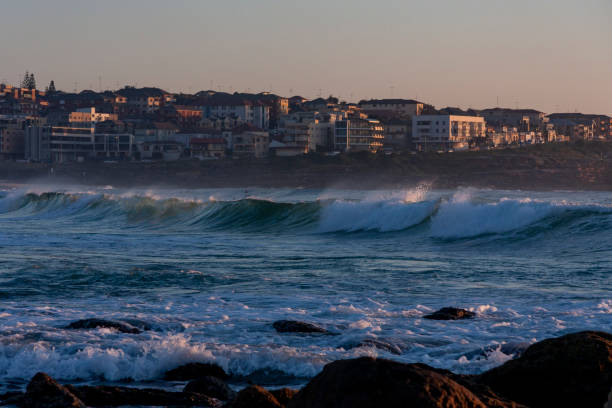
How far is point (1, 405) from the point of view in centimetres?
759

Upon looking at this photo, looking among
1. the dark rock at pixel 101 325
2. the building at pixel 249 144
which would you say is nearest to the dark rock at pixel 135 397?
the dark rock at pixel 101 325

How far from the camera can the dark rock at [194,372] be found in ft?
29.7

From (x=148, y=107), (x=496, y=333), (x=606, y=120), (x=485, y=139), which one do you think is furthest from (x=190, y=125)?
(x=496, y=333)

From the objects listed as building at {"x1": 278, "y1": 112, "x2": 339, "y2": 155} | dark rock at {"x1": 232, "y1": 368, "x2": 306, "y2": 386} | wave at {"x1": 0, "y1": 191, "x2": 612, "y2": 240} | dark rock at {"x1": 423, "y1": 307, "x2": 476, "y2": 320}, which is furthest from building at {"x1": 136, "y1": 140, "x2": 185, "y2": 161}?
dark rock at {"x1": 232, "y1": 368, "x2": 306, "y2": 386}

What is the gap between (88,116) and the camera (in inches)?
5610

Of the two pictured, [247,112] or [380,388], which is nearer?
[380,388]

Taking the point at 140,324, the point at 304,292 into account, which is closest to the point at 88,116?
the point at 304,292

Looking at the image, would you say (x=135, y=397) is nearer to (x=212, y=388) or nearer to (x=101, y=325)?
(x=212, y=388)

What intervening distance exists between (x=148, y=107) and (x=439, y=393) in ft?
540

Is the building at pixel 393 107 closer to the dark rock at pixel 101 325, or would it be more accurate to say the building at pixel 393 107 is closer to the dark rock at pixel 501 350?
the dark rock at pixel 101 325

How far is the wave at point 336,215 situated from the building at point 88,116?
86.7 m

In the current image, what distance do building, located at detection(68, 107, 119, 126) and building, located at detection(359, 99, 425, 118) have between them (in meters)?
43.9

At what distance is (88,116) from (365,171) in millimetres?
57172

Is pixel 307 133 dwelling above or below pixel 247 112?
below
